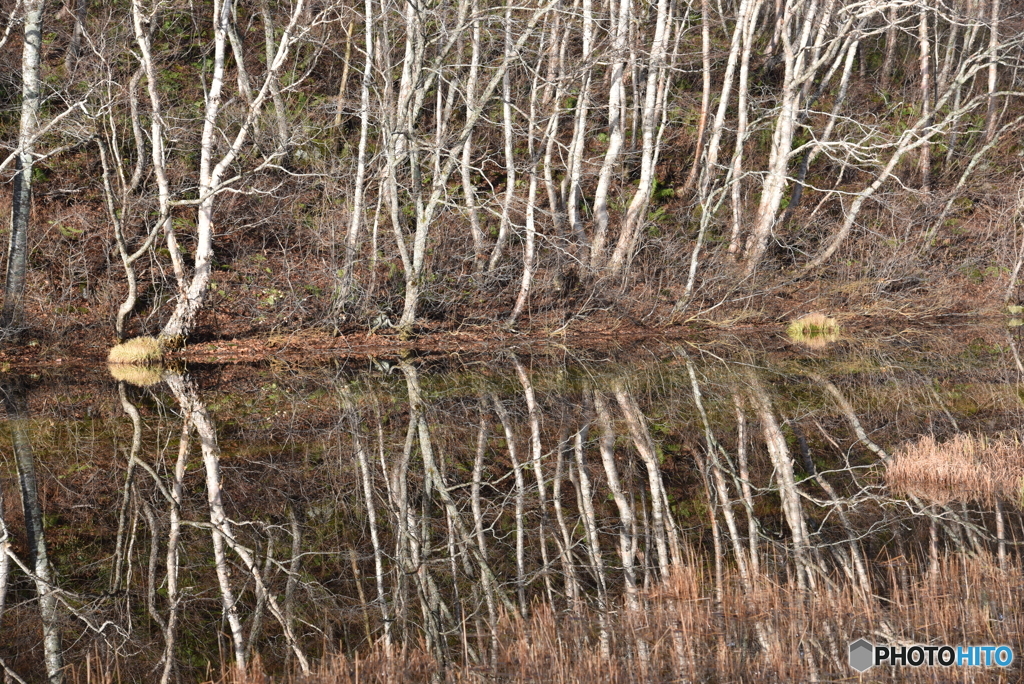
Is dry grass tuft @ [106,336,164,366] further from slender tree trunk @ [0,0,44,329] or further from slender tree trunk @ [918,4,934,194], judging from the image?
slender tree trunk @ [918,4,934,194]

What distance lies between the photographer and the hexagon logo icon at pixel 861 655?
14.3ft

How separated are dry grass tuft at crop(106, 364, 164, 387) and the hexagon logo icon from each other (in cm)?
1110

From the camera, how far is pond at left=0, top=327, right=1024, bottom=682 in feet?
16.1

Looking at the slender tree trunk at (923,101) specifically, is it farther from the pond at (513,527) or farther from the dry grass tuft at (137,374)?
the dry grass tuft at (137,374)

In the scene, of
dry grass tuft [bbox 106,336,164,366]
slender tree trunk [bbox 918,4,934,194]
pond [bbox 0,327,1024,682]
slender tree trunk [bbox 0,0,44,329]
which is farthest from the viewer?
slender tree trunk [bbox 918,4,934,194]

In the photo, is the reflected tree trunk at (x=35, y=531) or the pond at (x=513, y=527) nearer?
the pond at (x=513, y=527)

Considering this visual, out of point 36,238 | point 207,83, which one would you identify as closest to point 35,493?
point 36,238

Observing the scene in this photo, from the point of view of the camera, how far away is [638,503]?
301 inches

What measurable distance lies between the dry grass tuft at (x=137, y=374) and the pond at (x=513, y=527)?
23.1 inches

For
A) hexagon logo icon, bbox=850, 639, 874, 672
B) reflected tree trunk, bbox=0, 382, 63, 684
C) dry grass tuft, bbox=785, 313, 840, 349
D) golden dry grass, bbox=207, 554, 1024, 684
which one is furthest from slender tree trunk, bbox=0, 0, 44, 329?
hexagon logo icon, bbox=850, 639, 874, 672

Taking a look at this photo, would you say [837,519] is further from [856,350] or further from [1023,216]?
[1023,216]

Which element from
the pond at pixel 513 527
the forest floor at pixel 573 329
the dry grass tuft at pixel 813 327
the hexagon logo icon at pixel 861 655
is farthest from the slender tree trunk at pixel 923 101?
the hexagon logo icon at pixel 861 655

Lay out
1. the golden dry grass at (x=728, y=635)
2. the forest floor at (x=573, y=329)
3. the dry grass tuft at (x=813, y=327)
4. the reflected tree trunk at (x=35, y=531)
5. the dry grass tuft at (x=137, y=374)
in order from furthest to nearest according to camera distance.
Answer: the dry grass tuft at (x=813, y=327) < the forest floor at (x=573, y=329) < the dry grass tuft at (x=137, y=374) < the reflected tree trunk at (x=35, y=531) < the golden dry grass at (x=728, y=635)

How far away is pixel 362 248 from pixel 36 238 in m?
5.88
